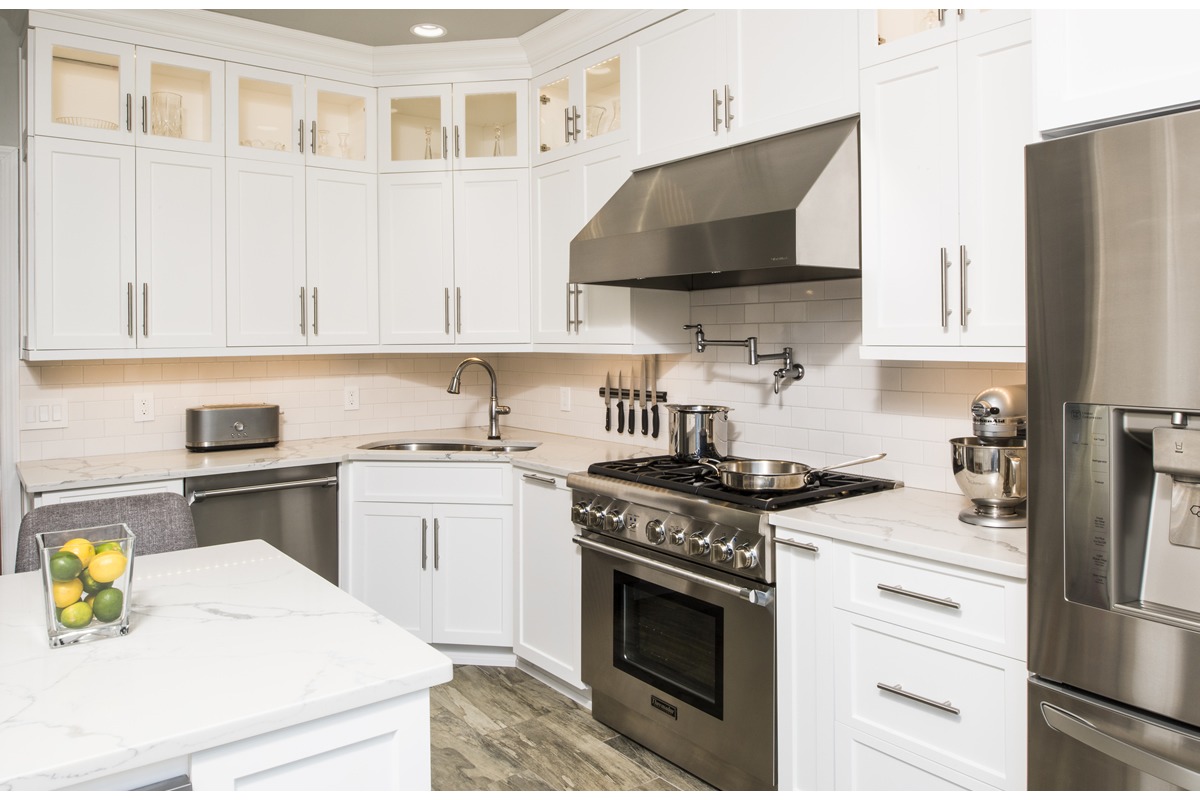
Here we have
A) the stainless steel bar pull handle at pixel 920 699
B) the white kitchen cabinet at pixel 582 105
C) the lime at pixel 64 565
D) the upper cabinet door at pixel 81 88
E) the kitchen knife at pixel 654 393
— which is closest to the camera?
the lime at pixel 64 565

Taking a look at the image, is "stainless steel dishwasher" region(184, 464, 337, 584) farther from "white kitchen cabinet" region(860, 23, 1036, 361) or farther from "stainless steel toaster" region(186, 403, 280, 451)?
"white kitchen cabinet" region(860, 23, 1036, 361)

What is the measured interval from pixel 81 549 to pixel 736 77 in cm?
229

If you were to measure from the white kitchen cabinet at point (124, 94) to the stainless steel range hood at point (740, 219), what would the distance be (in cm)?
173

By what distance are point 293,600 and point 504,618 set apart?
6.48ft

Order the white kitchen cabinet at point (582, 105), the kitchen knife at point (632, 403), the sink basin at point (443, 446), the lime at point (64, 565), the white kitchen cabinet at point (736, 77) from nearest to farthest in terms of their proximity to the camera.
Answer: the lime at point (64, 565) < the white kitchen cabinet at point (736, 77) < the white kitchen cabinet at point (582, 105) < the kitchen knife at point (632, 403) < the sink basin at point (443, 446)

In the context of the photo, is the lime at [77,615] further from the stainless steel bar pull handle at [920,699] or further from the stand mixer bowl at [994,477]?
the stand mixer bowl at [994,477]

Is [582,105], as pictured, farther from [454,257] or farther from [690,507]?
[690,507]

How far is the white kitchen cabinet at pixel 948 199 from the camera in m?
2.01

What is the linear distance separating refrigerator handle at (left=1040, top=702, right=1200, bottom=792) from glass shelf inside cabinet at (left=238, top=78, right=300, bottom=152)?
11.3ft

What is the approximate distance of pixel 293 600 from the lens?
158 cm

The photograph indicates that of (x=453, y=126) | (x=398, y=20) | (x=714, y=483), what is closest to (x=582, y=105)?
(x=453, y=126)

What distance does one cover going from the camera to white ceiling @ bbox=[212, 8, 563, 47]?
11.0 ft

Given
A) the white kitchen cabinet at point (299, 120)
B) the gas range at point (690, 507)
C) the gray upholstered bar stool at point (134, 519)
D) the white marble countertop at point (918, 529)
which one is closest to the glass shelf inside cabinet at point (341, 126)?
the white kitchen cabinet at point (299, 120)

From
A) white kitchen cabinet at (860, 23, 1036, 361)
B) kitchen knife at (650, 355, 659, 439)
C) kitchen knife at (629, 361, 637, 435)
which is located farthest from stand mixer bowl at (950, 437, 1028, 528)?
kitchen knife at (629, 361, 637, 435)
